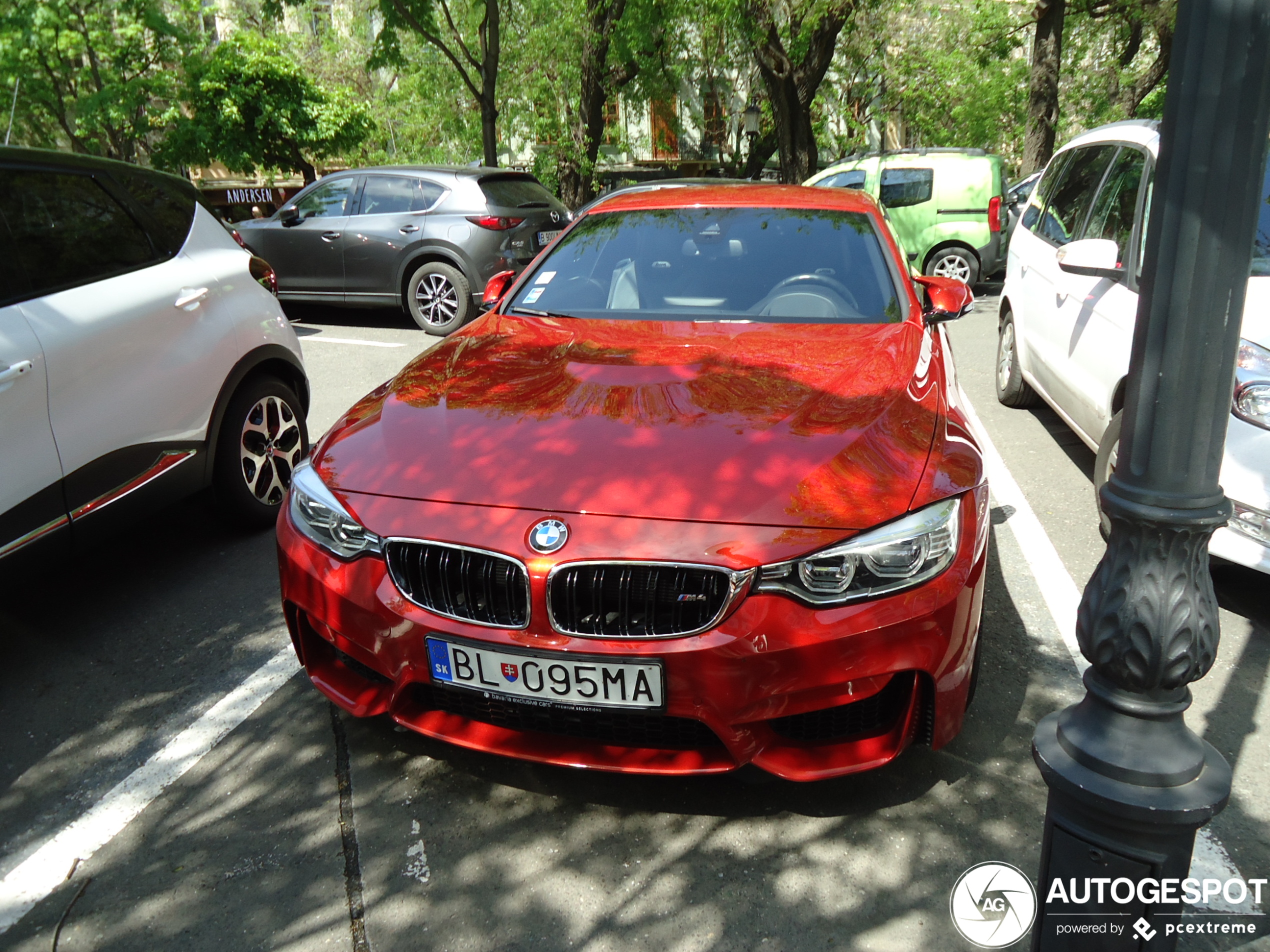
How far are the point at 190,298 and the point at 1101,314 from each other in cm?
396

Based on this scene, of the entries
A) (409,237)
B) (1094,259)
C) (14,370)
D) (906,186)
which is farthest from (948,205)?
(14,370)

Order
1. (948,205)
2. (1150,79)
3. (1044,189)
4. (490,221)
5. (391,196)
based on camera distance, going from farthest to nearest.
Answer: (1150,79) → (948,205) → (391,196) → (490,221) → (1044,189)

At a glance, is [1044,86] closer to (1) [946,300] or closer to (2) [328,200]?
(2) [328,200]

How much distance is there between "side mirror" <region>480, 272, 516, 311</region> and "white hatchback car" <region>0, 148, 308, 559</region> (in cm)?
105

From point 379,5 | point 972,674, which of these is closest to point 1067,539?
point 972,674

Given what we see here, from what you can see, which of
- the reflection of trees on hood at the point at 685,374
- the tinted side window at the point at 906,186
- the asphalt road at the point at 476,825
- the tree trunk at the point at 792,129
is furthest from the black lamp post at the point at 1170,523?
the tree trunk at the point at 792,129

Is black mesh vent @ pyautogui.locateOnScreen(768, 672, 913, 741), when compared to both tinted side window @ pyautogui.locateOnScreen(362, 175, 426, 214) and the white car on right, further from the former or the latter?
tinted side window @ pyautogui.locateOnScreen(362, 175, 426, 214)

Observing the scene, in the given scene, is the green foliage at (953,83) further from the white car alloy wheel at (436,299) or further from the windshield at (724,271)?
the windshield at (724,271)

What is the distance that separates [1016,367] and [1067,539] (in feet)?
7.56

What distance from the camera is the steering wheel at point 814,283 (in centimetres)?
386

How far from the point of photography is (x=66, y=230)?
12.4 ft

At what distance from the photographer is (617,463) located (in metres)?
2.65

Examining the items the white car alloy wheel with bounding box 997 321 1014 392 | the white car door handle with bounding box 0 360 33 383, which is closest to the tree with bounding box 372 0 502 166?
the white car alloy wheel with bounding box 997 321 1014 392

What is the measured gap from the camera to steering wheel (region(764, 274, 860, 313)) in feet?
12.6
